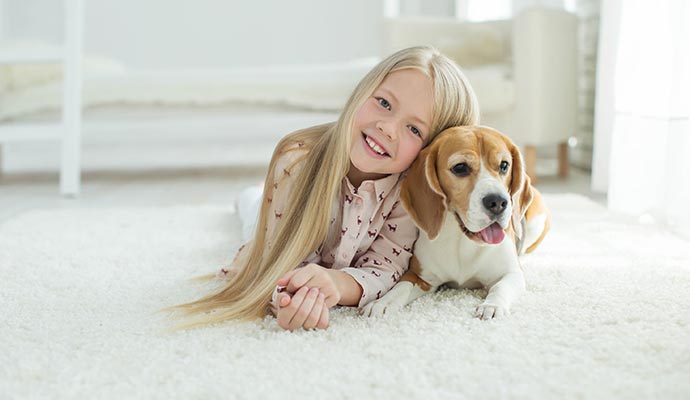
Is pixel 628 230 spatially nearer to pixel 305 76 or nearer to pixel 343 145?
pixel 343 145

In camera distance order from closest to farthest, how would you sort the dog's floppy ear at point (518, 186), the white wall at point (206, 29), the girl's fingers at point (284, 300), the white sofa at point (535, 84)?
1. the girl's fingers at point (284, 300)
2. the dog's floppy ear at point (518, 186)
3. the white sofa at point (535, 84)
4. the white wall at point (206, 29)

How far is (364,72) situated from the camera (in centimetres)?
317

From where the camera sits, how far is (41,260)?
168 centimetres

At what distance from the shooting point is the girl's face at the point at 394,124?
1.29 m

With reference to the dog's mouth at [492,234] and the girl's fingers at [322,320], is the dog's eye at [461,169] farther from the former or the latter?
the girl's fingers at [322,320]

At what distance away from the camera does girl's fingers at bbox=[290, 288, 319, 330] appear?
1.15m

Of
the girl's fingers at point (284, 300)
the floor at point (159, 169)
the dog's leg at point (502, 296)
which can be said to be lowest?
the floor at point (159, 169)

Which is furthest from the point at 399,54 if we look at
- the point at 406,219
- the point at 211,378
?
the point at 211,378

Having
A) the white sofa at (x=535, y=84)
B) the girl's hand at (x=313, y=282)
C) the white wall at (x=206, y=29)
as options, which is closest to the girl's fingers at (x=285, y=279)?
the girl's hand at (x=313, y=282)

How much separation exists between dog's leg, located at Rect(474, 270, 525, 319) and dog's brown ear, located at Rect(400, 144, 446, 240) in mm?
136

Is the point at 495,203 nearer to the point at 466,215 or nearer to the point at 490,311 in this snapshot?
the point at 466,215

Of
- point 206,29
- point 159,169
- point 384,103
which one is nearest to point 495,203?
point 384,103

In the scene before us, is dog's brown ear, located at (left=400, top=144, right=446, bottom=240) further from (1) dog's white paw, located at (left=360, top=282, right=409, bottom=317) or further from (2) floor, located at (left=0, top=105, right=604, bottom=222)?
(2) floor, located at (left=0, top=105, right=604, bottom=222)

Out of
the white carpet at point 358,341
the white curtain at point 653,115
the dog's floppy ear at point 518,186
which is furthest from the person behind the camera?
the white curtain at point 653,115
